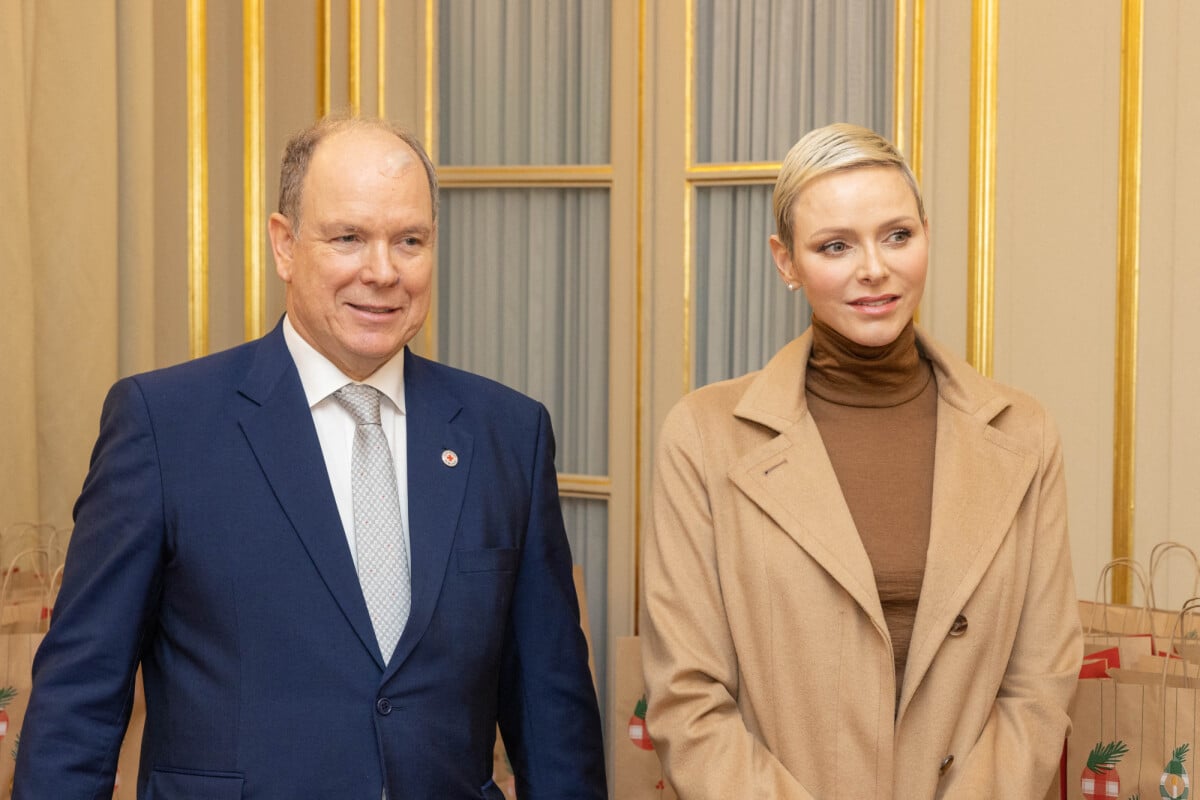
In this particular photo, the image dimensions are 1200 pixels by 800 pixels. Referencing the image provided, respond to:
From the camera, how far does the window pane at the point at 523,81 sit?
3402 mm

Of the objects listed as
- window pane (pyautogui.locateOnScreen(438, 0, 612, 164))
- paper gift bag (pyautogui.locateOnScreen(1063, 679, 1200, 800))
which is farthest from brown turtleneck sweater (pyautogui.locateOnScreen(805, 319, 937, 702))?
window pane (pyautogui.locateOnScreen(438, 0, 612, 164))

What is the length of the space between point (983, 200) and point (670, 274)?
2.51 feet

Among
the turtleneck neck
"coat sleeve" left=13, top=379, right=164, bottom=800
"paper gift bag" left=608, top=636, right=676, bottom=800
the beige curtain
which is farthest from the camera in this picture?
"paper gift bag" left=608, top=636, right=676, bottom=800

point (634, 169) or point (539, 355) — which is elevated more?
point (634, 169)

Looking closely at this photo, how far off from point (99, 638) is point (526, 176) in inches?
79.8

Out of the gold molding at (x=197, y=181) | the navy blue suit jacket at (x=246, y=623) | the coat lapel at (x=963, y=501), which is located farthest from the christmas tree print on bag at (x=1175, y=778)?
the gold molding at (x=197, y=181)

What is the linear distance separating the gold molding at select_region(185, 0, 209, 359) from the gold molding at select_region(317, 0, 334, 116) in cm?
42

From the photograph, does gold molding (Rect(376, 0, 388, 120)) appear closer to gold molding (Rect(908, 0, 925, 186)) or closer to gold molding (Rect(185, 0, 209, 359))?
gold molding (Rect(185, 0, 209, 359))

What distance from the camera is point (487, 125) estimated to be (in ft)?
11.4

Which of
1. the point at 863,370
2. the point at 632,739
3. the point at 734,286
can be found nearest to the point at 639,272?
the point at 734,286

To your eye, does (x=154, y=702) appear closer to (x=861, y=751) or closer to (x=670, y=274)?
(x=861, y=751)

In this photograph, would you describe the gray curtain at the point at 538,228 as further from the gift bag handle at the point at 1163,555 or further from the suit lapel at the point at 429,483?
the suit lapel at the point at 429,483

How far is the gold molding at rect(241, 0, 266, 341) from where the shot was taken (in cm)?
319

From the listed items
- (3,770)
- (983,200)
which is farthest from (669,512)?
(983,200)
